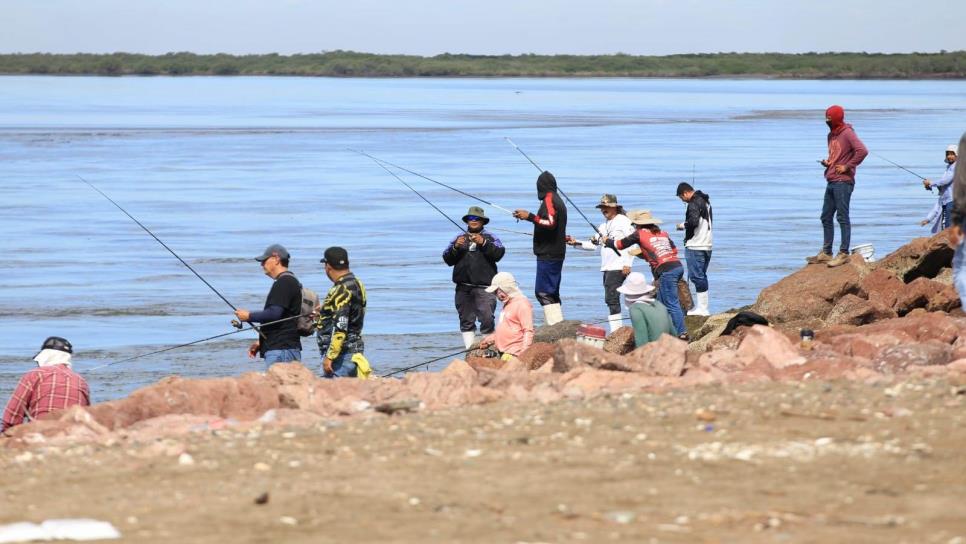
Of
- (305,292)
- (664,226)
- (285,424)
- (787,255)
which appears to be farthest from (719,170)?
(285,424)

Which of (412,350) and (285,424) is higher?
(285,424)

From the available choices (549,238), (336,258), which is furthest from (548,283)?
(336,258)

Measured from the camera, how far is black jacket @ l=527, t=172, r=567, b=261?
12.9 m

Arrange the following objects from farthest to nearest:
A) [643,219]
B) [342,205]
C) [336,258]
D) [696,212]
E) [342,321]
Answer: [342,205] → [696,212] → [643,219] → [336,258] → [342,321]

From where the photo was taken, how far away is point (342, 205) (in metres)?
27.0

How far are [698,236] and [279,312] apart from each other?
5593mm

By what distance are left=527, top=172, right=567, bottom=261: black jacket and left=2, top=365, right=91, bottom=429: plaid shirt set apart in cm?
515

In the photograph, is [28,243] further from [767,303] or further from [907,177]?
[907,177]

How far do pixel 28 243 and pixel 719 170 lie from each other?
17184 millimetres

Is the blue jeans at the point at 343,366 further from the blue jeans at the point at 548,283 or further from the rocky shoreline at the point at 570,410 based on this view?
the blue jeans at the point at 548,283

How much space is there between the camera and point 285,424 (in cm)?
761

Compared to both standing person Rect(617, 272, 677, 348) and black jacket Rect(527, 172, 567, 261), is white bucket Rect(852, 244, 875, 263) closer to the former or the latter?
black jacket Rect(527, 172, 567, 261)

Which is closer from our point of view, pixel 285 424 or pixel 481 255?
pixel 285 424

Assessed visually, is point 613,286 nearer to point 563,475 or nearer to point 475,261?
point 475,261
